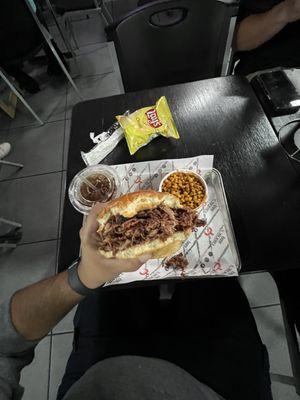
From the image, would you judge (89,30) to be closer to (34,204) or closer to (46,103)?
(46,103)

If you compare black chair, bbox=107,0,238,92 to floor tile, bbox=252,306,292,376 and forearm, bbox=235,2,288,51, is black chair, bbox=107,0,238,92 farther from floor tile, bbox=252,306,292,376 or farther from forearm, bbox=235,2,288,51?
floor tile, bbox=252,306,292,376

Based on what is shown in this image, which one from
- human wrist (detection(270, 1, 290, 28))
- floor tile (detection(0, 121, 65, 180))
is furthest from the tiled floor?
human wrist (detection(270, 1, 290, 28))

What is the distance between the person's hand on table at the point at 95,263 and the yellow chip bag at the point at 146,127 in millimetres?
336

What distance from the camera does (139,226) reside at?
0.62 m

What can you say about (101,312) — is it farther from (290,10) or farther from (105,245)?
(290,10)

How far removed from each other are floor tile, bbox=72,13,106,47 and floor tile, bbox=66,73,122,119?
0.64 metres

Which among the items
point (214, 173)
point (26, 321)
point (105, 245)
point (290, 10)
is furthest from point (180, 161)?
point (290, 10)

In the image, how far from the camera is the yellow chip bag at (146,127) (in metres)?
0.88

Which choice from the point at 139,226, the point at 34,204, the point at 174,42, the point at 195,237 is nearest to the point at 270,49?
the point at 174,42

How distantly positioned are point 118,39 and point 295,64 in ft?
2.99

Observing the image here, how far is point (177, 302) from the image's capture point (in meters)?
0.88

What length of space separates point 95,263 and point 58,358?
98cm

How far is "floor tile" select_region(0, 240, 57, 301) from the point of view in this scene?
59.1 inches

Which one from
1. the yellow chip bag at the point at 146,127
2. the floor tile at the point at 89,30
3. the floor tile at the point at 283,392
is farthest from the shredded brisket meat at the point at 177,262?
the floor tile at the point at 89,30
